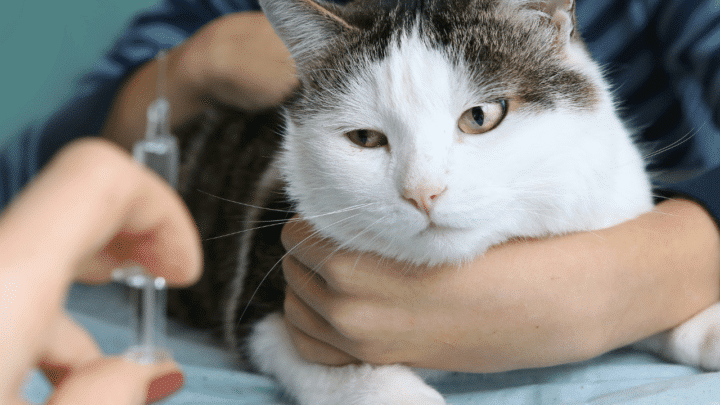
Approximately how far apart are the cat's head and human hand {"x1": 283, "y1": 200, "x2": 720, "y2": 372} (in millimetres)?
39

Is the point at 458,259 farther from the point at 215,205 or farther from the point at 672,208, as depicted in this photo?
the point at 215,205

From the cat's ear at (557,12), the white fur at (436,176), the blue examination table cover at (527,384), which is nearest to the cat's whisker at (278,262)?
the white fur at (436,176)

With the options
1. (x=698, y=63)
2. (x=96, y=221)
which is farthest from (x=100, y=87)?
(x=698, y=63)

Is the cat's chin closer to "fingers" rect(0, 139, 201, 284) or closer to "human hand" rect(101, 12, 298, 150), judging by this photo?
"fingers" rect(0, 139, 201, 284)

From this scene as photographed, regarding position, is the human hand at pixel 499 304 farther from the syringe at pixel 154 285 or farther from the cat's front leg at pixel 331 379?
the syringe at pixel 154 285

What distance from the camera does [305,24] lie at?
814 mm

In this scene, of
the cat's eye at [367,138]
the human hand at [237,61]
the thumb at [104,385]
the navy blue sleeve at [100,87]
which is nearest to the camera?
the thumb at [104,385]

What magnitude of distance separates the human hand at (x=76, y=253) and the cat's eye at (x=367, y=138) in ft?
1.19

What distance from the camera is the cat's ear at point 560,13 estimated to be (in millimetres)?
742

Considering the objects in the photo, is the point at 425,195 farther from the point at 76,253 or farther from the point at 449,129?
the point at 76,253

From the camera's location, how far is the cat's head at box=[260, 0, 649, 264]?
639mm

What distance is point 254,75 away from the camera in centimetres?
128

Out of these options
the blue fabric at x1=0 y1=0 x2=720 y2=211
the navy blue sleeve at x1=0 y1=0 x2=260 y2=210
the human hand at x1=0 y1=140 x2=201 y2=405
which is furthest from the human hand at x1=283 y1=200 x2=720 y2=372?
the navy blue sleeve at x1=0 y1=0 x2=260 y2=210

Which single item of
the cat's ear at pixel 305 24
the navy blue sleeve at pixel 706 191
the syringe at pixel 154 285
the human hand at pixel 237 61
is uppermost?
the cat's ear at pixel 305 24
